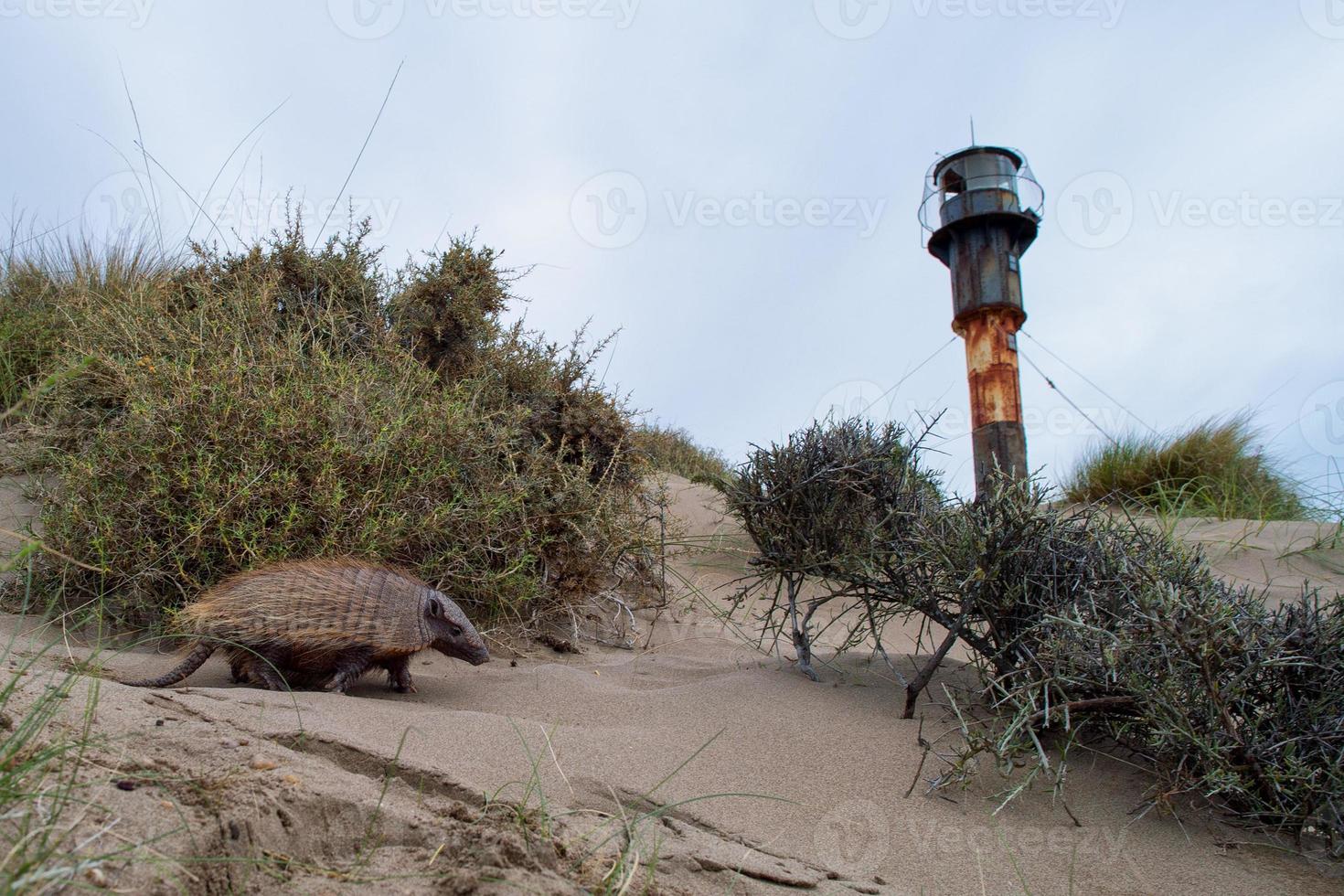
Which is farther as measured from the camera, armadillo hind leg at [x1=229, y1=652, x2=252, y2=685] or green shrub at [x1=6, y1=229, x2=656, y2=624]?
green shrub at [x1=6, y1=229, x2=656, y2=624]

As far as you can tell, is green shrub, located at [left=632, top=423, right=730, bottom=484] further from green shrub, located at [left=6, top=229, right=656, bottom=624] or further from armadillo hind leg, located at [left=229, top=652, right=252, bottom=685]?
armadillo hind leg, located at [left=229, top=652, right=252, bottom=685]

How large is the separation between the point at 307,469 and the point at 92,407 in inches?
75.7

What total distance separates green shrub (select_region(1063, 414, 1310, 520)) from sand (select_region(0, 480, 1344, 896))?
6737 mm

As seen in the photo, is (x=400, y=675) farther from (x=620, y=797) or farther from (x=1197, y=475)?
(x=1197, y=475)

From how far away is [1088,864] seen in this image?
89.0 inches

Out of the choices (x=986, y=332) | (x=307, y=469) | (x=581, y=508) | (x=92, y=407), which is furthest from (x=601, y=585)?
(x=986, y=332)

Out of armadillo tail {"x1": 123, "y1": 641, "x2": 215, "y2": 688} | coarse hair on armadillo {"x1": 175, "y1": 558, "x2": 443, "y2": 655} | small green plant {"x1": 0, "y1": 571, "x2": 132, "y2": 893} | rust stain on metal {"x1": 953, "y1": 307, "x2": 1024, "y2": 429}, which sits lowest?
small green plant {"x1": 0, "y1": 571, "x2": 132, "y2": 893}

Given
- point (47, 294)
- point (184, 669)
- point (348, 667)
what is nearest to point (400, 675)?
point (348, 667)

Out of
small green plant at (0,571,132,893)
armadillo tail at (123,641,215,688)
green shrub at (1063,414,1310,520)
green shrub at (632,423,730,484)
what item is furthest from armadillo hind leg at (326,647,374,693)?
green shrub at (1063,414,1310,520)

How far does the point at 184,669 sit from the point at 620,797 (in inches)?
71.3

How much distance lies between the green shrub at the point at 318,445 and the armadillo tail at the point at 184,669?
0.52 meters

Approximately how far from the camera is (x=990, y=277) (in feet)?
26.3

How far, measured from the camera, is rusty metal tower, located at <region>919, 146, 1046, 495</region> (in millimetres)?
7879

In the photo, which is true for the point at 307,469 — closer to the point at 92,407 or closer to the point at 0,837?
Answer: the point at 92,407
